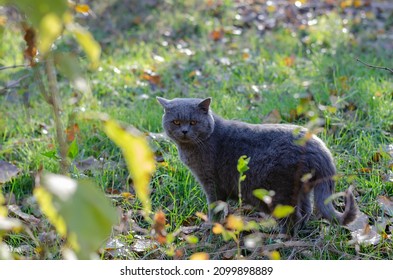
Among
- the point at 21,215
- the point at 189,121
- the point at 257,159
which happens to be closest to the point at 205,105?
the point at 189,121

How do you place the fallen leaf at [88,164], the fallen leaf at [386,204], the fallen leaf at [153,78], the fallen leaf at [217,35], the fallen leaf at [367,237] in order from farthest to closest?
the fallen leaf at [217,35]
the fallen leaf at [153,78]
the fallen leaf at [88,164]
the fallen leaf at [386,204]
the fallen leaf at [367,237]

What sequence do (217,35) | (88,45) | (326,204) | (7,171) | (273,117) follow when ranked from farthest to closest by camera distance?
1. (217,35)
2. (273,117)
3. (7,171)
4. (326,204)
5. (88,45)

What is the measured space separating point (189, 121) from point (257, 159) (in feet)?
1.63

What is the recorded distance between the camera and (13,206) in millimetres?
3150

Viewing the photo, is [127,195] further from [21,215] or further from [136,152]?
[136,152]

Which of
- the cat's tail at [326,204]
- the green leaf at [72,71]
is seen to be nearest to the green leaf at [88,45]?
the green leaf at [72,71]

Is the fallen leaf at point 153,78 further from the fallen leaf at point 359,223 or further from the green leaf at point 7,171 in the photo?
the fallen leaf at point 359,223

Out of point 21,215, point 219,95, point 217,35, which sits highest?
point 21,215

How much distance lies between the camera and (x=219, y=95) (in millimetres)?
4359

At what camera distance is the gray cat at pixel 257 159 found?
2682 millimetres

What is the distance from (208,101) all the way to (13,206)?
4.06 feet

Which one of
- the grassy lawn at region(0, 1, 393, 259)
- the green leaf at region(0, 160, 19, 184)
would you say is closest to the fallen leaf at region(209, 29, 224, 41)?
the grassy lawn at region(0, 1, 393, 259)
